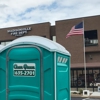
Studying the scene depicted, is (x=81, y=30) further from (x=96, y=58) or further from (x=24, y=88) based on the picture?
(x=24, y=88)

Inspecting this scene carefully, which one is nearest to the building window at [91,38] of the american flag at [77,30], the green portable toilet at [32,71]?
the american flag at [77,30]

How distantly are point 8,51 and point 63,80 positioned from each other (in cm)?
129

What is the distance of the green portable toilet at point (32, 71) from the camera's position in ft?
13.0

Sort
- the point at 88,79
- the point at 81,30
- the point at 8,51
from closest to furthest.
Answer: the point at 8,51, the point at 81,30, the point at 88,79

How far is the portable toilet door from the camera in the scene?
4.01m

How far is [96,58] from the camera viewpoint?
1079 inches

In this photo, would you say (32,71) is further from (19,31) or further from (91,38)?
(19,31)

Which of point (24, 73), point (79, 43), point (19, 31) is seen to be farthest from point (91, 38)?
point (24, 73)

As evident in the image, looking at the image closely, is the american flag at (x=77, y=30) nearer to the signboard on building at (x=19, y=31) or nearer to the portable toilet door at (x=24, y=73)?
the signboard on building at (x=19, y=31)

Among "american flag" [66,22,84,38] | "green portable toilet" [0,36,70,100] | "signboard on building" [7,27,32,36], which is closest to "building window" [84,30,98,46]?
"american flag" [66,22,84,38]

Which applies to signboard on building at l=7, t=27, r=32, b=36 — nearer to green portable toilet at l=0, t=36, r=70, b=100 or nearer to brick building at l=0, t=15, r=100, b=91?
brick building at l=0, t=15, r=100, b=91

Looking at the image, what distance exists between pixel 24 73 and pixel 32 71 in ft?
0.59

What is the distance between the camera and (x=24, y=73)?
4145 mm

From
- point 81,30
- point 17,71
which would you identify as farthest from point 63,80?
point 81,30
